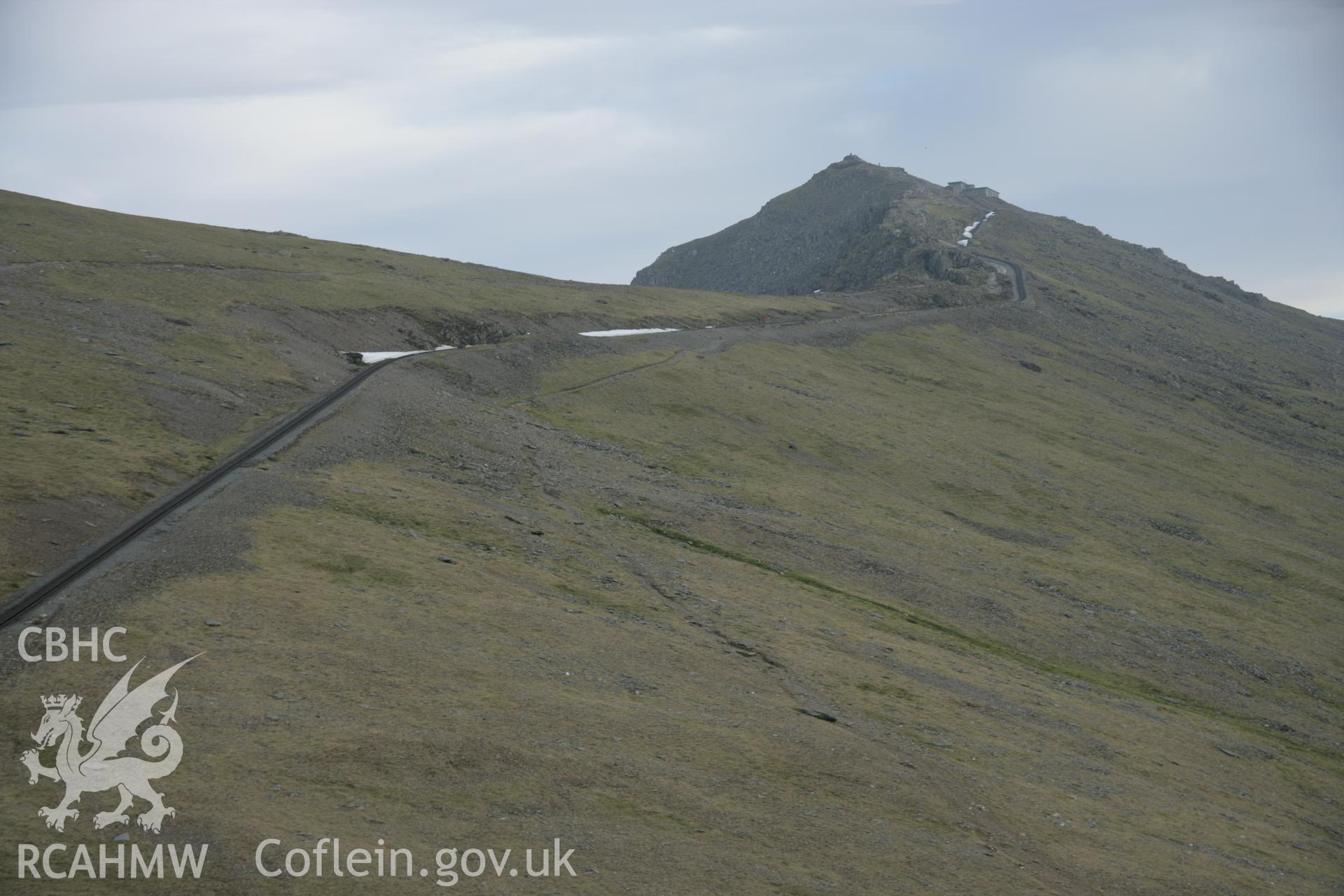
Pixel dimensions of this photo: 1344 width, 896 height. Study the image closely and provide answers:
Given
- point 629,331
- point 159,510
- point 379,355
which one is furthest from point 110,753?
point 629,331

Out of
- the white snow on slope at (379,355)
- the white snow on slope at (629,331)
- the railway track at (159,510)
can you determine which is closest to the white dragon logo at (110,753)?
the railway track at (159,510)

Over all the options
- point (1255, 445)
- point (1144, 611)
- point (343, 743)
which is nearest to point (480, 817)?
point (343, 743)

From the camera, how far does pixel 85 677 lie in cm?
2708

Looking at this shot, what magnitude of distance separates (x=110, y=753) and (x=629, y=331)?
103m

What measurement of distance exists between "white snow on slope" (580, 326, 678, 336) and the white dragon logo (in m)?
89.4

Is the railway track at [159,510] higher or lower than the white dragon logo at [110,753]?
higher

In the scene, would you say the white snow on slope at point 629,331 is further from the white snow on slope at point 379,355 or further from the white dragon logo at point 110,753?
the white dragon logo at point 110,753

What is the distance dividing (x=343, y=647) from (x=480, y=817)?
33.7 feet

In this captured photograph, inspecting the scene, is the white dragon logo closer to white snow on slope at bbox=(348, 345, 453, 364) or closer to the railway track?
the railway track

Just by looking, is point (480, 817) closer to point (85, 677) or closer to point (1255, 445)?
point (85, 677)

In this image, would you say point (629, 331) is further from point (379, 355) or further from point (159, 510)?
point (159, 510)

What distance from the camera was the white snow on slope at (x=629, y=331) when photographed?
119 metres

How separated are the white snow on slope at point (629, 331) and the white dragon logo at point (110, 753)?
89.4m

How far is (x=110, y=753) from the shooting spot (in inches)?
951
